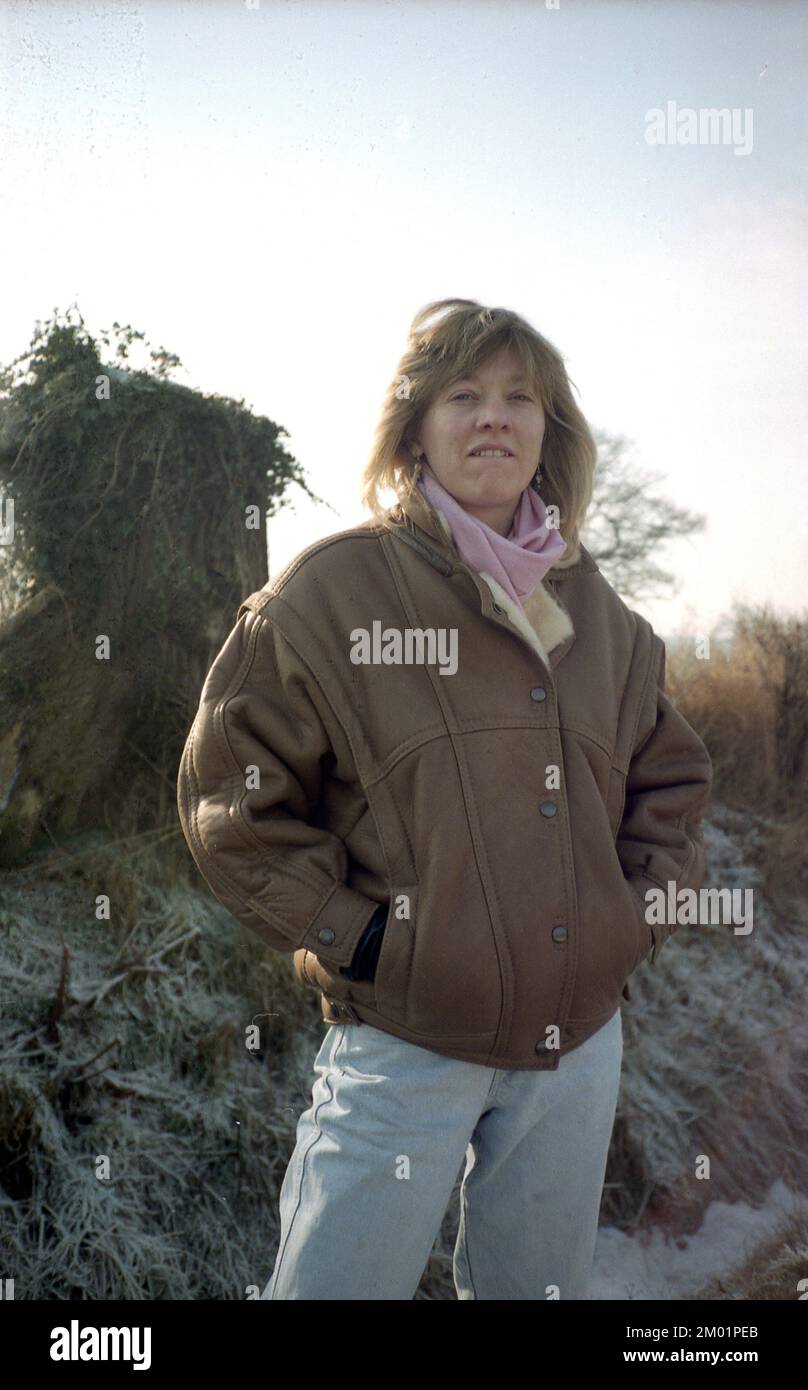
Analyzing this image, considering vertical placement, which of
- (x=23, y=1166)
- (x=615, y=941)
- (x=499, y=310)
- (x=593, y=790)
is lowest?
(x=23, y=1166)

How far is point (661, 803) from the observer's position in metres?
2.16

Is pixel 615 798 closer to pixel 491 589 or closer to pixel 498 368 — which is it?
pixel 491 589

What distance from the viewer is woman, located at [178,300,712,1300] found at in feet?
5.88

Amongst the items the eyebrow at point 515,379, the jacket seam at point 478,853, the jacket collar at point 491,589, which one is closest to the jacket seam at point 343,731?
the jacket seam at point 478,853

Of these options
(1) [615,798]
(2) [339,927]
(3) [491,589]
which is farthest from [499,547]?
(2) [339,927]

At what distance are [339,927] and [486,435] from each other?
3.02ft

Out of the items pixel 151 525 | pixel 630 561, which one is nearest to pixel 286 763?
pixel 151 525

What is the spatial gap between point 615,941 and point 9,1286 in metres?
1.90

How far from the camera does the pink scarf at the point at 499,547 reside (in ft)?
6.39

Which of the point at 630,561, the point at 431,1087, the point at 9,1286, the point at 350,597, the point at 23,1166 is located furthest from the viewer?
the point at 630,561

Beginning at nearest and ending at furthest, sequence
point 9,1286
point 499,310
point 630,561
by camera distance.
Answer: point 499,310 < point 9,1286 < point 630,561

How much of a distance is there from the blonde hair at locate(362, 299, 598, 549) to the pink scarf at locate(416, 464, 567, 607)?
0.05 metres

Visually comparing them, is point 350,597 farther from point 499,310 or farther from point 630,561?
point 630,561

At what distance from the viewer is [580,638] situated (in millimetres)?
2098
